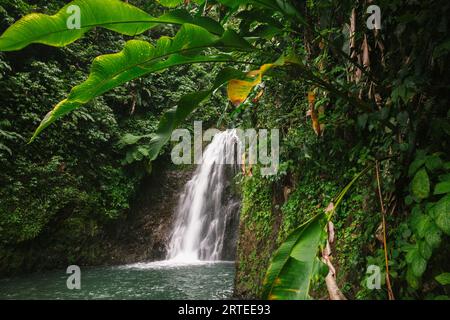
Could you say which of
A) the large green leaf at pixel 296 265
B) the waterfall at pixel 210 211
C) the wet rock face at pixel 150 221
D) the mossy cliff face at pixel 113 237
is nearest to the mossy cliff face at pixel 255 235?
the large green leaf at pixel 296 265

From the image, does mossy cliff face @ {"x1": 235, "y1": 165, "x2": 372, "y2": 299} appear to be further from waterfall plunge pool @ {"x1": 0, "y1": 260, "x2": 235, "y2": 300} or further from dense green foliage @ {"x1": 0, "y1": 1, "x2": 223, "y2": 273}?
dense green foliage @ {"x1": 0, "y1": 1, "x2": 223, "y2": 273}

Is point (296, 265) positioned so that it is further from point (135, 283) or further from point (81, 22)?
point (135, 283)

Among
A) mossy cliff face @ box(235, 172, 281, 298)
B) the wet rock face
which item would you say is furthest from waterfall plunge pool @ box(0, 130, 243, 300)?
mossy cliff face @ box(235, 172, 281, 298)

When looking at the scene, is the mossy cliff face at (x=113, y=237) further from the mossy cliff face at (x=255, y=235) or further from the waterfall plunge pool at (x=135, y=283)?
the mossy cliff face at (x=255, y=235)

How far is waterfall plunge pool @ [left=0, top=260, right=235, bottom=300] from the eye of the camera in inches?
210

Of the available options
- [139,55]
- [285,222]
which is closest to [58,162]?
[285,222]

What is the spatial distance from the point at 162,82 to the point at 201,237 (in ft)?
20.8

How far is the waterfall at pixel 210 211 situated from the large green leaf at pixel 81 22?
751 cm

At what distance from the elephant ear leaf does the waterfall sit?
25.0 feet

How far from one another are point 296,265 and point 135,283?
5.67 m

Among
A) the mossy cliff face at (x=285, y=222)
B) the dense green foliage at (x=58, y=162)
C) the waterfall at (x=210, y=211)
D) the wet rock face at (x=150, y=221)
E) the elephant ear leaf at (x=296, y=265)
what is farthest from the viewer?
the wet rock face at (x=150, y=221)

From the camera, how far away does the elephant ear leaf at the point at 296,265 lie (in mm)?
1228

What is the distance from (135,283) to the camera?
629 cm
